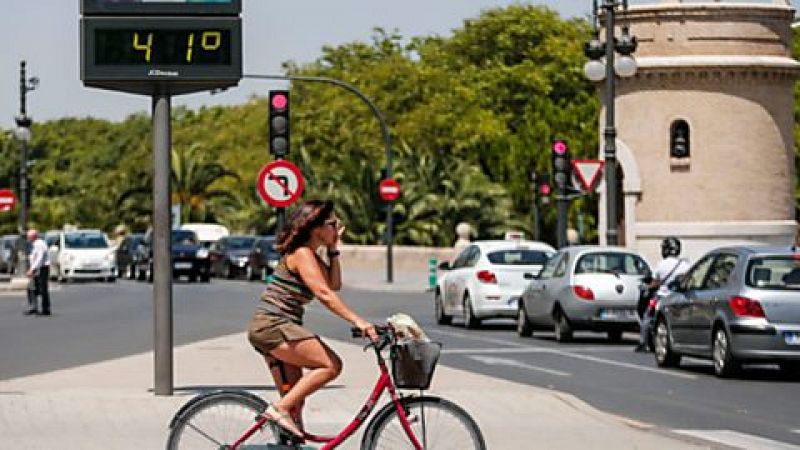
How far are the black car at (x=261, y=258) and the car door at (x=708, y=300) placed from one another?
40.4 metres

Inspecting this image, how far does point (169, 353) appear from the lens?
17.1 meters

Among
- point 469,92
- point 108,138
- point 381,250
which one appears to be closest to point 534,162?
point 381,250

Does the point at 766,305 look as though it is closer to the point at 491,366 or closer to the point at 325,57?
the point at 491,366

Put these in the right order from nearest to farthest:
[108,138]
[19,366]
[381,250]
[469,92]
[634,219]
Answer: [19,366] < [634,219] < [381,250] < [469,92] < [108,138]

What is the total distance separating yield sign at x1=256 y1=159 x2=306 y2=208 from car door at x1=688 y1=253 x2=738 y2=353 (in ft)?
17.0

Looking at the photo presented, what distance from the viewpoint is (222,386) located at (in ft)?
61.4

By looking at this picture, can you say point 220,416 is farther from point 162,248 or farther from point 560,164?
point 560,164

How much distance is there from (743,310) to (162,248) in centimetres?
717

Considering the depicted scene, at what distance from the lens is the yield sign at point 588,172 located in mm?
36875

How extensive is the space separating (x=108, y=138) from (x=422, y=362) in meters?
143

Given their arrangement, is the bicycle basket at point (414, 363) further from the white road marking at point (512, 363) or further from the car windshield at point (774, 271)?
the white road marking at point (512, 363)

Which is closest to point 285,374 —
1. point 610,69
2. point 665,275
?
point 665,275

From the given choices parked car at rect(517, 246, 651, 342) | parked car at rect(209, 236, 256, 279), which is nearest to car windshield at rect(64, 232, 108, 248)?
parked car at rect(209, 236, 256, 279)

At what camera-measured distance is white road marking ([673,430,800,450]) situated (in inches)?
563
